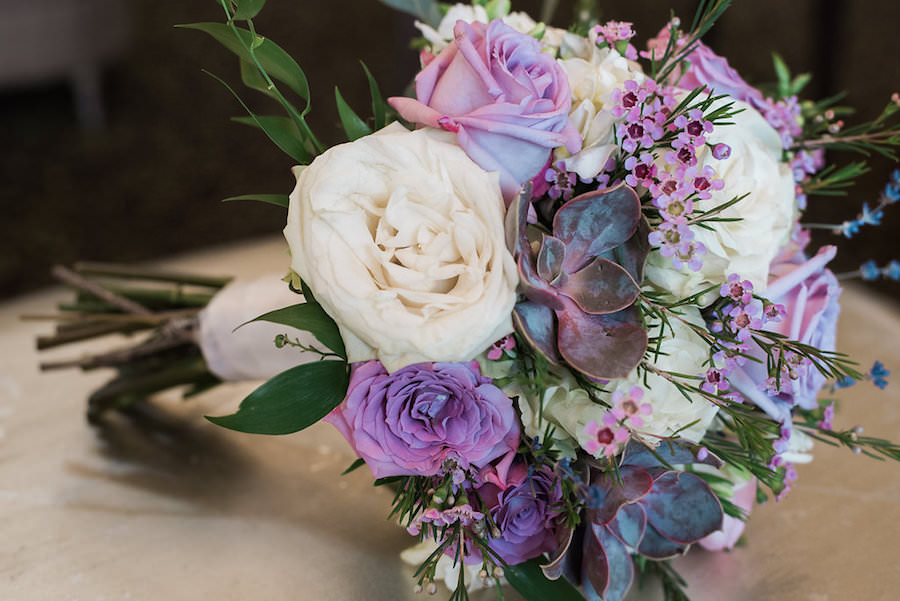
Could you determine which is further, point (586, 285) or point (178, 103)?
point (178, 103)

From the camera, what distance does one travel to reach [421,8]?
0.84m

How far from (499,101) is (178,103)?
2741 mm

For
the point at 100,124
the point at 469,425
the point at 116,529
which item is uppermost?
the point at 469,425

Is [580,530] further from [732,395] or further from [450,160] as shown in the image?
[450,160]

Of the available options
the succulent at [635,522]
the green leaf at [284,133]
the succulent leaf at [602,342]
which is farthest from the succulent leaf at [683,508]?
the green leaf at [284,133]

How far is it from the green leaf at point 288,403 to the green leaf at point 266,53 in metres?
0.20

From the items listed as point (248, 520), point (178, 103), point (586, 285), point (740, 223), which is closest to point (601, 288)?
point (586, 285)

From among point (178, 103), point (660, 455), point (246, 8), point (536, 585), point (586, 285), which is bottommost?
point (178, 103)

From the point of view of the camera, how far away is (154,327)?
0.98 meters

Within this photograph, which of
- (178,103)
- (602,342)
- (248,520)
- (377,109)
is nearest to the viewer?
(602,342)

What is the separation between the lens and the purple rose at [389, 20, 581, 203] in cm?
55

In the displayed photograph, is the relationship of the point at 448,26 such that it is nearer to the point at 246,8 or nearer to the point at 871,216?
the point at 246,8

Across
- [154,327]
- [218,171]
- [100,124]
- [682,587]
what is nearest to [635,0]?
[218,171]

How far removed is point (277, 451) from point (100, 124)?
7.91 ft
